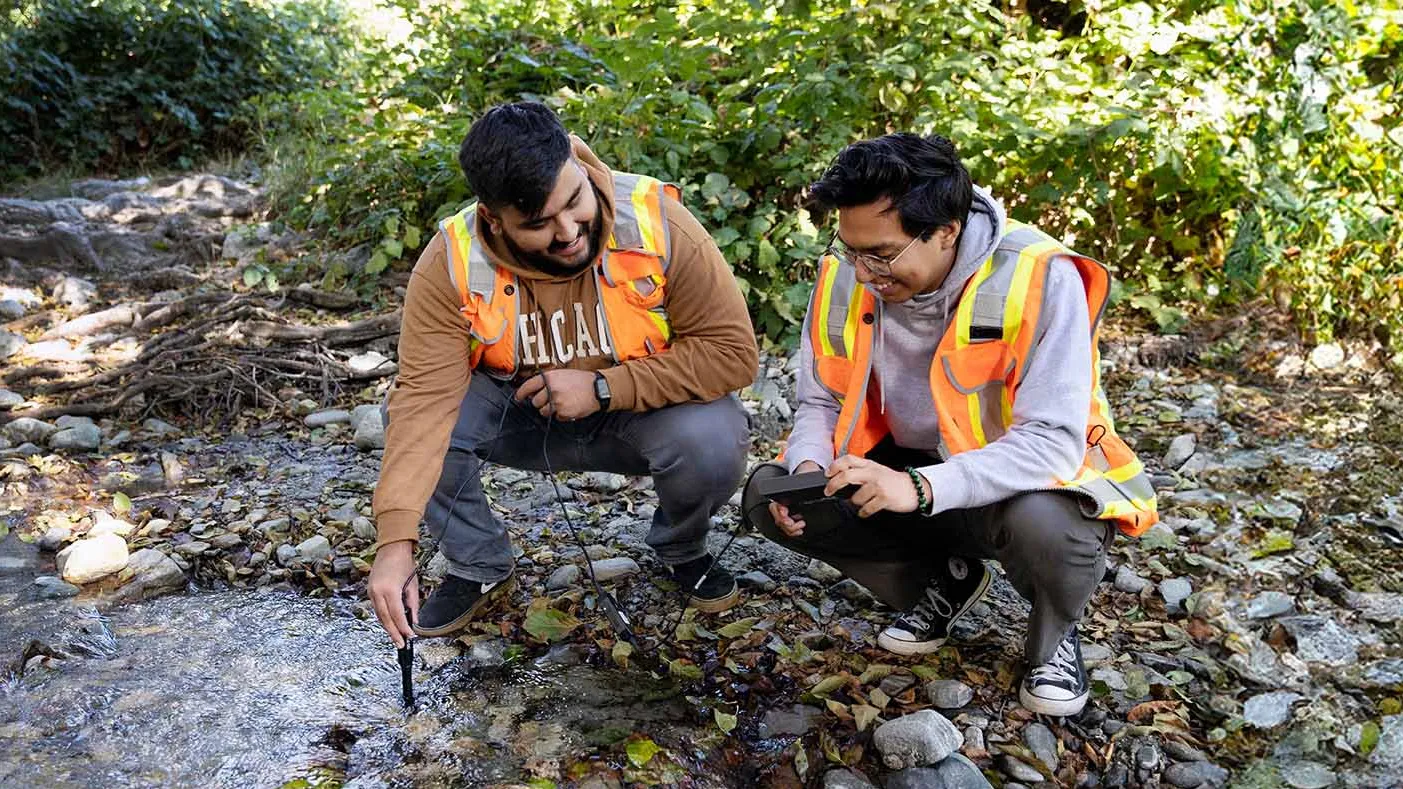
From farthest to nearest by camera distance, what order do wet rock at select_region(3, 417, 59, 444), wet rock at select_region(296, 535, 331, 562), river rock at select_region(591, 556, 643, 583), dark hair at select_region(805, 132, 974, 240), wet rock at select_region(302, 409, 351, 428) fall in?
wet rock at select_region(302, 409, 351, 428) → wet rock at select_region(3, 417, 59, 444) → wet rock at select_region(296, 535, 331, 562) → river rock at select_region(591, 556, 643, 583) → dark hair at select_region(805, 132, 974, 240)

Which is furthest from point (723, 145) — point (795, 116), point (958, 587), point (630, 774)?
point (630, 774)

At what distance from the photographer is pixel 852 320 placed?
2.38 metres

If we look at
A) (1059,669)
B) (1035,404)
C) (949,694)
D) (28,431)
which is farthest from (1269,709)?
(28,431)

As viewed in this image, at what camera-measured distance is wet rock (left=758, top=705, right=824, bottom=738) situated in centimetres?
233

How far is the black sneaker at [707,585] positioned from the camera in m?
2.84

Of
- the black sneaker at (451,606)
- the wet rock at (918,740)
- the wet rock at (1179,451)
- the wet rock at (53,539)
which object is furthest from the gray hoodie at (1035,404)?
the wet rock at (53,539)

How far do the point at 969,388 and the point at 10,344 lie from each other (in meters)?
4.90

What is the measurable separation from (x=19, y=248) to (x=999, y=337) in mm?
6435

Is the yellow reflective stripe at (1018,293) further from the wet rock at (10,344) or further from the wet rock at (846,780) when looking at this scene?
the wet rock at (10,344)

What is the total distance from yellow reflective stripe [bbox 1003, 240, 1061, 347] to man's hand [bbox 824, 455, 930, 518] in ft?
1.18

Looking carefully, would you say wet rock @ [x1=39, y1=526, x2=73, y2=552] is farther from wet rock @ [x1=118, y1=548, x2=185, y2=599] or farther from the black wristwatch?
the black wristwatch

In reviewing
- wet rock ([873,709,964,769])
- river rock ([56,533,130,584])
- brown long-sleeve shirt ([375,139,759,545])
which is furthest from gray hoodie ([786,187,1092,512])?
river rock ([56,533,130,584])

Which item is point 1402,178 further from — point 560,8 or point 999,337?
point 560,8

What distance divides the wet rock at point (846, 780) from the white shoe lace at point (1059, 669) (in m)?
0.45
